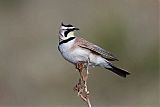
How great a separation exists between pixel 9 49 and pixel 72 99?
2770 millimetres

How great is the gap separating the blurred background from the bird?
128 inches

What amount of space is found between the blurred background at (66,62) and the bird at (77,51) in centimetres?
324

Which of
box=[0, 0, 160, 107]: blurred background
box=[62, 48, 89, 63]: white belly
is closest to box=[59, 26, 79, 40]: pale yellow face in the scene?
box=[62, 48, 89, 63]: white belly

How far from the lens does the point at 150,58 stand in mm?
12906

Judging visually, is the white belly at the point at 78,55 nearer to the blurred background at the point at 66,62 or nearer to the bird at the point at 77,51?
the bird at the point at 77,51

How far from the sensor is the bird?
6723 mm

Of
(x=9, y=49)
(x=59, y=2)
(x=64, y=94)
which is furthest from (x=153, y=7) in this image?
(x=64, y=94)

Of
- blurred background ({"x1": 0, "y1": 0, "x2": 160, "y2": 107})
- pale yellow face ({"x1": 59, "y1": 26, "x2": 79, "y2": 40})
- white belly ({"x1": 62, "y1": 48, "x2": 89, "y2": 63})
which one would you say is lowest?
white belly ({"x1": 62, "y1": 48, "x2": 89, "y2": 63})

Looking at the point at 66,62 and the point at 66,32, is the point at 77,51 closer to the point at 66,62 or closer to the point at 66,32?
the point at 66,32

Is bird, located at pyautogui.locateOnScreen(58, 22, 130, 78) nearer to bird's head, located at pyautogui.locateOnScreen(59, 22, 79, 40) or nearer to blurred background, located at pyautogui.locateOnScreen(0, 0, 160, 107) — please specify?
bird's head, located at pyautogui.locateOnScreen(59, 22, 79, 40)

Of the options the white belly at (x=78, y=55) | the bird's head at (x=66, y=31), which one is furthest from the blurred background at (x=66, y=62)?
the bird's head at (x=66, y=31)

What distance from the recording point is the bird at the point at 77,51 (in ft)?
22.1

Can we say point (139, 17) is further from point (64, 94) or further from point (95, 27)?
point (64, 94)

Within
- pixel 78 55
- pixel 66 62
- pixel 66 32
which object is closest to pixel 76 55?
pixel 78 55
